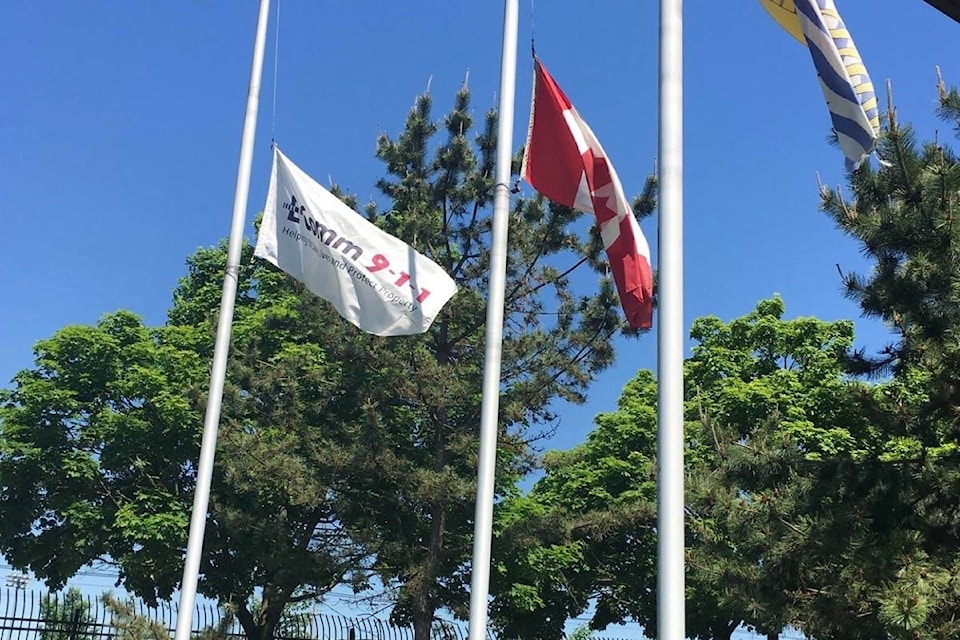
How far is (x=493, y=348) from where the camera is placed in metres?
9.55

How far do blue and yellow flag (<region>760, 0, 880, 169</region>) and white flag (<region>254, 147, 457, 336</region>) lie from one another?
4293mm

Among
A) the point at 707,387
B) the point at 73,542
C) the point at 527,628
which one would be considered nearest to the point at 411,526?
the point at 527,628

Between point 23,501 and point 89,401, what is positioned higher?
point 89,401

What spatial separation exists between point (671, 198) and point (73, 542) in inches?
837

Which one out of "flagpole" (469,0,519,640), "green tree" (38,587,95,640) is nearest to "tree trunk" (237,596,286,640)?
"green tree" (38,587,95,640)

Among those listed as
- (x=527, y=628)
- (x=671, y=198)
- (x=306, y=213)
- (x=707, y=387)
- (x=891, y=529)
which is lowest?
(x=527, y=628)

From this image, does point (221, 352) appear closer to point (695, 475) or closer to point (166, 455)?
point (695, 475)

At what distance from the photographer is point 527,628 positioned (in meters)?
25.3

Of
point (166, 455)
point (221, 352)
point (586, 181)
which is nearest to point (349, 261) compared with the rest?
point (221, 352)

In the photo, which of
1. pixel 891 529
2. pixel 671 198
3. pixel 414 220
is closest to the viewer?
pixel 671 198

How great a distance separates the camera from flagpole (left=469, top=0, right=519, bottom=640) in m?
8.77

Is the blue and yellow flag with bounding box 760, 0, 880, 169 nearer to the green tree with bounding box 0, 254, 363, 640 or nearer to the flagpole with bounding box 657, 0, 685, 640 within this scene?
the flagpole with bounding box 657, 0, 685, 640

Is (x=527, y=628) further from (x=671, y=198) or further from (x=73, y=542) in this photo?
(x=671, y=198)

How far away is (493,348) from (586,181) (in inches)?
72.7
